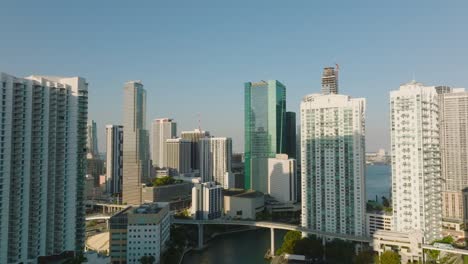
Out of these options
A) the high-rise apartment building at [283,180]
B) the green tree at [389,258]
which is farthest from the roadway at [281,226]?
the high-rise apartment building at [283,180]

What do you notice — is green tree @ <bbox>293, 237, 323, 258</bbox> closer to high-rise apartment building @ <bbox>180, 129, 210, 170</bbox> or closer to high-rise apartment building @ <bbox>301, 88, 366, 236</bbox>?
high-rise apartment building @ <bbox>301, 88, 366, 236</bbox>

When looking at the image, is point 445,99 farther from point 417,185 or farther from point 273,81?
point 273,81

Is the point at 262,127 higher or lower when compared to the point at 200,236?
higher

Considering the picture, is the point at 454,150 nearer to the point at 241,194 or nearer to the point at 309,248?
the point at 309,248

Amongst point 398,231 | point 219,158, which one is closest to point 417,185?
point 398,231

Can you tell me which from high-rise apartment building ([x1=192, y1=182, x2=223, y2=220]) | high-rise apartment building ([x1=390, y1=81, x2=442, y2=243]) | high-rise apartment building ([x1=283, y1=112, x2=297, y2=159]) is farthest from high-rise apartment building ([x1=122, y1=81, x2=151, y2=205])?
high-rise apartment building ([x1=390, y1=81, x2=442, y2=243])

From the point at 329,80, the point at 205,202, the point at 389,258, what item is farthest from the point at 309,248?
the point at 329,80

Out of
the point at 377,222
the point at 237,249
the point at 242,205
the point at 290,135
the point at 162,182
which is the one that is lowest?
the point at 237,249
